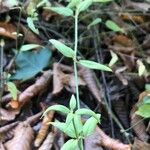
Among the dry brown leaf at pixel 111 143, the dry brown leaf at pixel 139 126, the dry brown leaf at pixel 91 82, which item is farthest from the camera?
the dry brown leaf at pixel 91 82

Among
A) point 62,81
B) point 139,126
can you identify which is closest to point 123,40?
point 62,81

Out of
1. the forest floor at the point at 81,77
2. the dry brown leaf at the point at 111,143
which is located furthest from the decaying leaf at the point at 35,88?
the dry brown leaf at the point at 111,143

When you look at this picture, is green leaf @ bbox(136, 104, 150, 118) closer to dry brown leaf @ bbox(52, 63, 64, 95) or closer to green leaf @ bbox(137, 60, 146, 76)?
green leaf @ bbox(137, 60, 146, 76)

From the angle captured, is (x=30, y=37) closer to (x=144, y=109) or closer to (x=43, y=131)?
(x=43, y=131)

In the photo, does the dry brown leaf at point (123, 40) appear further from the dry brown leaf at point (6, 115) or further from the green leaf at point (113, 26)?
the dry brown leaf at point (6, 115)

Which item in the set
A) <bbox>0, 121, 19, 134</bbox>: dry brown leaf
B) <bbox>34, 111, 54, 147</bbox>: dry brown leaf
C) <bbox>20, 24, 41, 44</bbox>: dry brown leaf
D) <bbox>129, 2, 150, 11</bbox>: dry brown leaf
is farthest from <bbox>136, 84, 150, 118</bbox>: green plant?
<bbox>129, 2, 150, 11</bbox>: dry brown leaf
